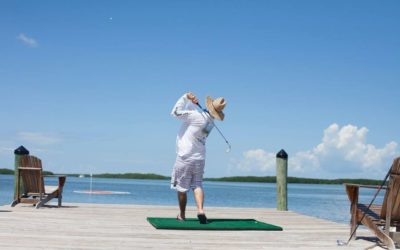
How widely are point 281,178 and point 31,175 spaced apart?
4.52 metres

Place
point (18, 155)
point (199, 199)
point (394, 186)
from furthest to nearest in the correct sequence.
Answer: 1. point (18, 155)
2. point (199, 199)
3. point (394, 186)

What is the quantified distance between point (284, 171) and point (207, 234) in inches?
200

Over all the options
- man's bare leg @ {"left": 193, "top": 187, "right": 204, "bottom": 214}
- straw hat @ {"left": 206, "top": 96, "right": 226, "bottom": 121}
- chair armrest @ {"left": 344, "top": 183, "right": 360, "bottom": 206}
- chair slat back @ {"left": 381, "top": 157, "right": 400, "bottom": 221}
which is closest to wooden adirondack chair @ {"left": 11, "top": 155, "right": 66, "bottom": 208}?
man's bare leg @ {"left": 193, "top": 187, "right": 204, "bottom": 214}

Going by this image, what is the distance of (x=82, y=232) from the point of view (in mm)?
6328

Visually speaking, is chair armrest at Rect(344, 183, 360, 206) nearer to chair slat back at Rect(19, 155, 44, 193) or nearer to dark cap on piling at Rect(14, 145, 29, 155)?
chair slat back at Rect(19, 155, 44, 193)

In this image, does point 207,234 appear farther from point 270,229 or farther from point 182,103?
point 182,103

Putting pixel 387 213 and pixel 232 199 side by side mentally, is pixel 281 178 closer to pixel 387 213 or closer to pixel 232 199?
pixel 387 213

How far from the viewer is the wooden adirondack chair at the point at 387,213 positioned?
5.68 metres

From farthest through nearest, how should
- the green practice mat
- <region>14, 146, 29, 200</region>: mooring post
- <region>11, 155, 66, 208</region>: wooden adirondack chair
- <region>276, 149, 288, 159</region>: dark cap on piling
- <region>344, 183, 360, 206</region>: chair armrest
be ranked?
<region>276, 149, 288, 159</region>: dark cap on piling → <region>14, 146, 29, 200</region>: mooring post → <region>11, 155, 66, 208</region>: wooden adirondack chair → the green practice mat → <region>344, 183, 360, 206</region>: chair armrest

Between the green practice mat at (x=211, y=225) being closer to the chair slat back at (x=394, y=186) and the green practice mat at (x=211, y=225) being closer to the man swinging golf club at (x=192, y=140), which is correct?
the man swinging golf club at (x=192, y=140)

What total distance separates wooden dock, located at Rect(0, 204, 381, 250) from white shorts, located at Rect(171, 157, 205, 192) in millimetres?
679

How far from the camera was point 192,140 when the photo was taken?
24.7ft

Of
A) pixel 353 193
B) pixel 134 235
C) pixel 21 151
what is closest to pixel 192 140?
pixel 134 235

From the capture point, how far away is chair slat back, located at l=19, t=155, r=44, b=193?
10.3 metres
